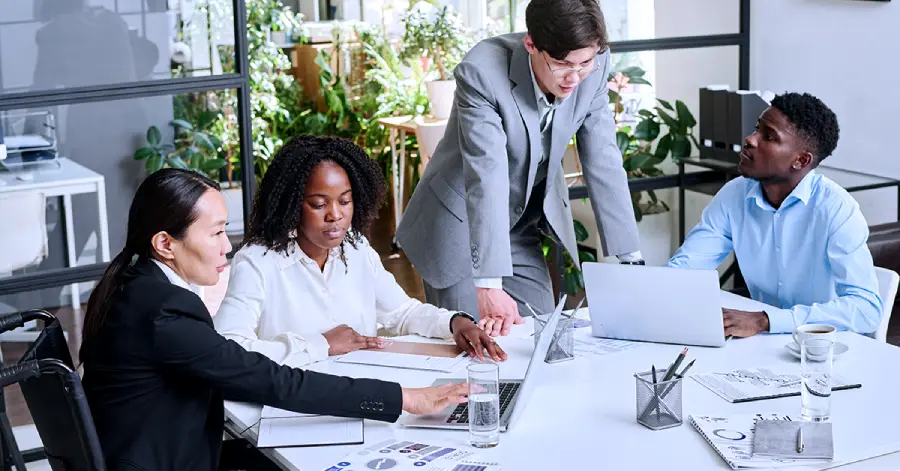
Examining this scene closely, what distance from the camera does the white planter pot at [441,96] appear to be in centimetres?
562

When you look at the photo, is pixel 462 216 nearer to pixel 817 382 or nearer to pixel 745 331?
pixel 745 331

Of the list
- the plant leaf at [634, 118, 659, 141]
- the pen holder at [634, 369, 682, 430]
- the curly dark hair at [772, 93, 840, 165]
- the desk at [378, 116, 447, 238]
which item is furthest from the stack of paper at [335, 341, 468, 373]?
the desk at [378, 116, 447, 238]

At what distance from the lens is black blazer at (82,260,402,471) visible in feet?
6.05

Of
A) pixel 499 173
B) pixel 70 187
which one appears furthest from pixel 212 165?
pixel 499 173

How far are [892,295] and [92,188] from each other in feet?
8.09

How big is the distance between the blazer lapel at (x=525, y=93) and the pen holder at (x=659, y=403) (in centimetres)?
90

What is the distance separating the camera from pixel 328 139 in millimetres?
2543

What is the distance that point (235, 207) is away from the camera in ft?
12.9

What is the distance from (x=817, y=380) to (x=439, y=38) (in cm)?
403

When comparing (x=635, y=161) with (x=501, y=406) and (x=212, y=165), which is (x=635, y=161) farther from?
(x=501, y=406)

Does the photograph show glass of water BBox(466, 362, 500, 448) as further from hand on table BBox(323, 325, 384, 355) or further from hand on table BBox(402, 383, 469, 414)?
hand on table BBox(323, 325, 384, 355)

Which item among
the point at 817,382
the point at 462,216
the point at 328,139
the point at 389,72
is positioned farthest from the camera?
the point at 389,72

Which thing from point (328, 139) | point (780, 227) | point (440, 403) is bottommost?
point (440, 403)

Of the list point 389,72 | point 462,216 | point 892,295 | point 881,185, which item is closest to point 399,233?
point 462,216
